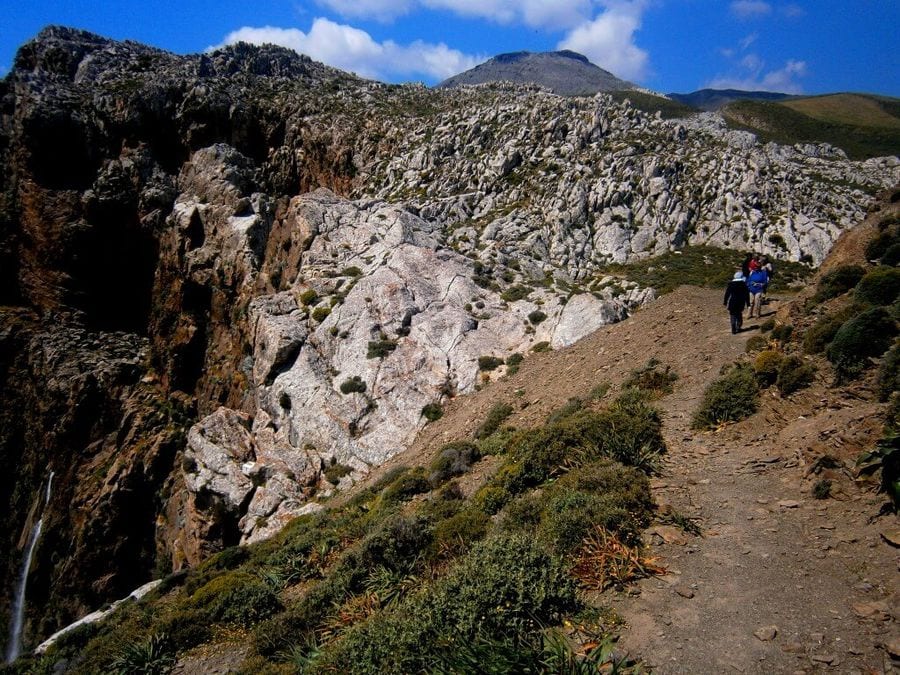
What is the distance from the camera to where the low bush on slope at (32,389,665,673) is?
5.91 meters

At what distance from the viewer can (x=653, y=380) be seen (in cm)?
1474

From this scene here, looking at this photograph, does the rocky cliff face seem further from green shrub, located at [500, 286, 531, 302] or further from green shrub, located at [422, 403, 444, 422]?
green shrub, located at [422, 403, 444, 422]

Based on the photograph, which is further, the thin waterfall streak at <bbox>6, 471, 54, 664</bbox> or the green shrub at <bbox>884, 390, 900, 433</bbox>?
the thin waterfall streak at <bbox>6, 471, 54, 664</bbox>

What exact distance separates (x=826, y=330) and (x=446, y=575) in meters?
10.2

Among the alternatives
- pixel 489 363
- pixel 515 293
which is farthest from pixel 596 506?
pixel 515 293

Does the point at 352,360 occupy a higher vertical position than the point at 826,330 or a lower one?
higher

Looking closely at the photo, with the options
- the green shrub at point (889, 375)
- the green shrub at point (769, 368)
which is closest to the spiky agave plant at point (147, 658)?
the green shrub at point (769, 368)

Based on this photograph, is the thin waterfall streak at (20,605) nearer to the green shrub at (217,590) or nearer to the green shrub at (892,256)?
the green shrub at (217,590)

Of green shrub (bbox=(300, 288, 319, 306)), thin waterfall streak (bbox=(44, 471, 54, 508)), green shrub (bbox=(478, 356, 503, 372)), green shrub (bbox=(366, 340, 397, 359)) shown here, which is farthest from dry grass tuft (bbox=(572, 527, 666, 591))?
thin waterfall streak (bbox=(44, 471, 54, 508))

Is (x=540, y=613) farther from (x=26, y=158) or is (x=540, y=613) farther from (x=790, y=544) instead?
(x=26, y=158)

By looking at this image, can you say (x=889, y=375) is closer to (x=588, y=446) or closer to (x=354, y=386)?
(x=588, y=446)

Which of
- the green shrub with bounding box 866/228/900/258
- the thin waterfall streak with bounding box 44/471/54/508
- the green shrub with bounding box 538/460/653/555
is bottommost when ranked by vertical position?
the thin waterfall streak with bounding box 44/471/54/508

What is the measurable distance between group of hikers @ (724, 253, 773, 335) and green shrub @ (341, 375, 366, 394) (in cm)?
1703

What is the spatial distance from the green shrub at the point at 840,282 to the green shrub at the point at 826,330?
1.58 meters
